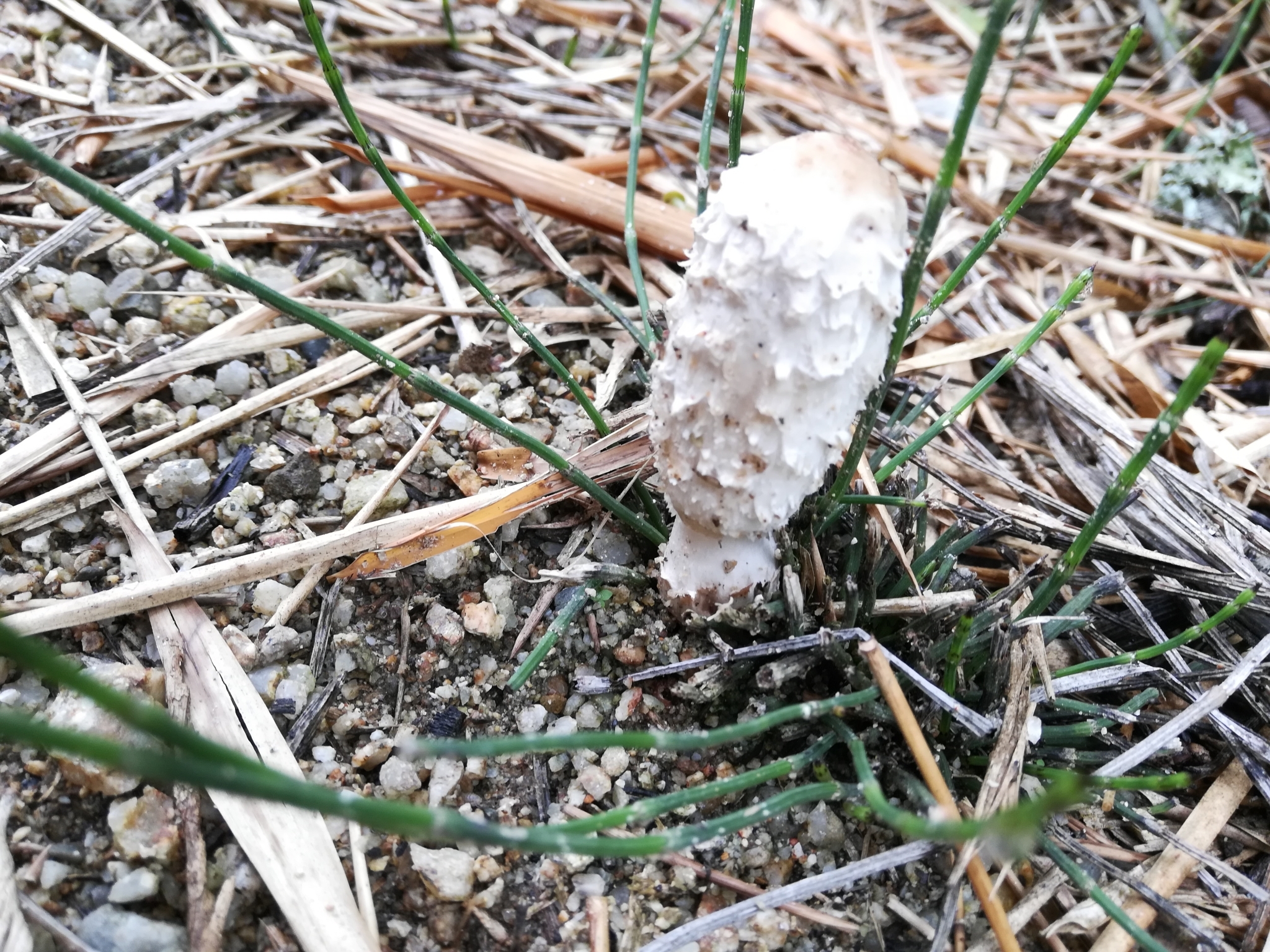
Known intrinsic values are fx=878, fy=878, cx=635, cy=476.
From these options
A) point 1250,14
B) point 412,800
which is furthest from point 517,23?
point 412,800

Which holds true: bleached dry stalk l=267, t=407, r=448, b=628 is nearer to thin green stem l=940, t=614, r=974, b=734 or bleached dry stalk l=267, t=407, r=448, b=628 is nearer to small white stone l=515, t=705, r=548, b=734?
small white stone l=515, t=705, r=548, b=734

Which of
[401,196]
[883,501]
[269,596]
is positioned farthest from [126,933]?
[883,501]

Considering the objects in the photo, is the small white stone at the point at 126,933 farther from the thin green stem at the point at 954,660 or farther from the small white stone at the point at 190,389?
the thin green stem at the point at 954,660

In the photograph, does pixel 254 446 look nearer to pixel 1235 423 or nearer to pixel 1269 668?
pixel 1269 668

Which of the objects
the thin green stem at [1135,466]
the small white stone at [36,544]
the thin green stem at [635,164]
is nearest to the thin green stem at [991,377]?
the thin green stem at [1135,466]

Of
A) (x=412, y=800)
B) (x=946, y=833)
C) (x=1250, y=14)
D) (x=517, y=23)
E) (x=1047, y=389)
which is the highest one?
(x=1250, y=14)

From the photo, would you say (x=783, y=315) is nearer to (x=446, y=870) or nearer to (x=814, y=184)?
(x=814, y=184)

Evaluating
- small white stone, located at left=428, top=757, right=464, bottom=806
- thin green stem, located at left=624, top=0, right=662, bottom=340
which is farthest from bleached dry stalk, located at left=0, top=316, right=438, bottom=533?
small white stone, located at left=428, top=757, right=464, bottom=806
